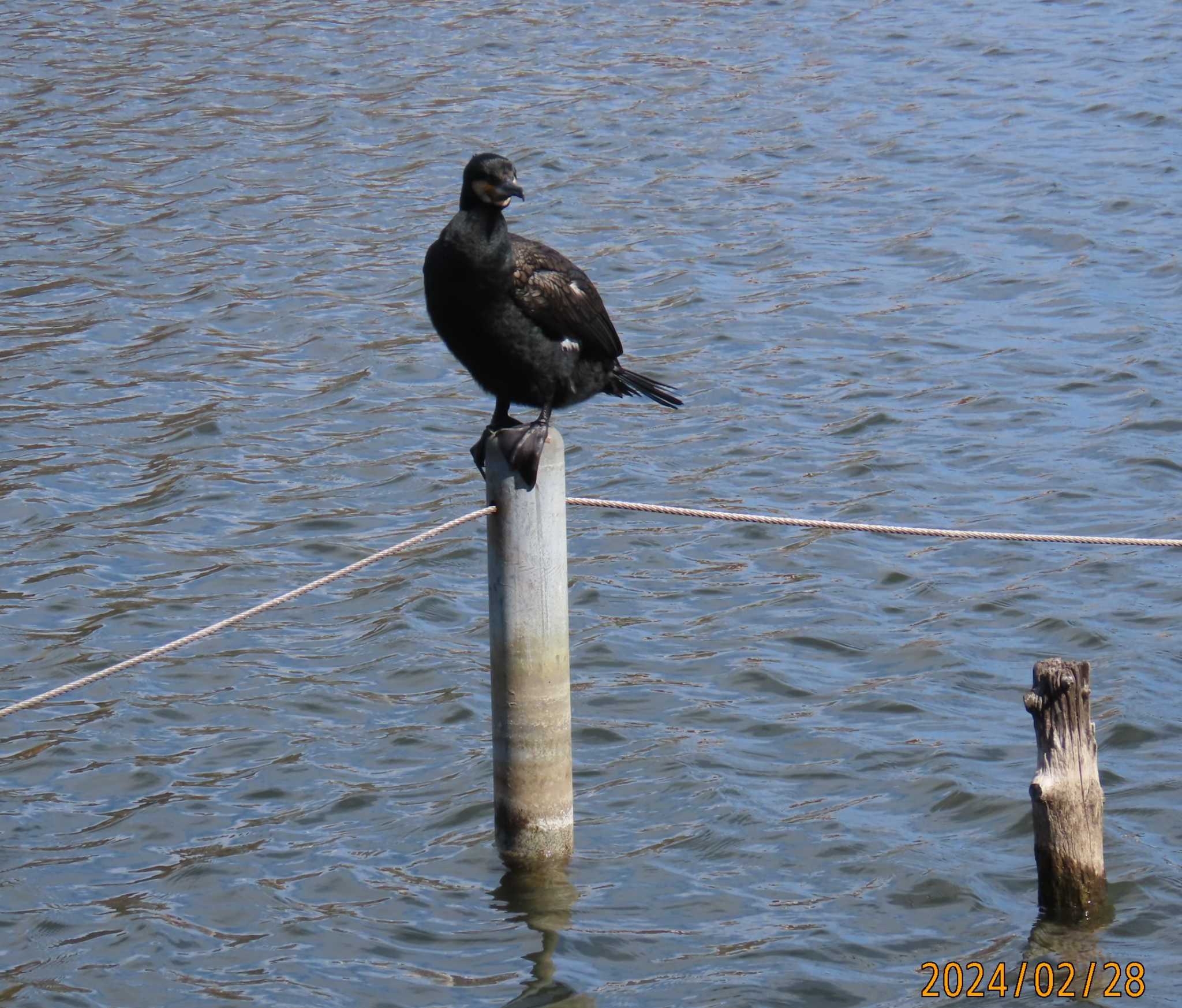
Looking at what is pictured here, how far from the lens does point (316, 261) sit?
11180mm

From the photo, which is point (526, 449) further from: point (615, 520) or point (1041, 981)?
point (615, 520)

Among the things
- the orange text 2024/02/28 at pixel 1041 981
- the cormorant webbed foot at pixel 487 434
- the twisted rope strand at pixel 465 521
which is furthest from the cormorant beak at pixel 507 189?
the orange text 2024/02/28 at pixel 1041 981

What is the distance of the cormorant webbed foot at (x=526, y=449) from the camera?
4422mm

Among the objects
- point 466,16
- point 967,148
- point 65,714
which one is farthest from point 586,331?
point 466,16

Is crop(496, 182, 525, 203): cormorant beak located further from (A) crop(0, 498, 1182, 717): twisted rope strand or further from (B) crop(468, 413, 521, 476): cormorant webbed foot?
(A) crop(0, 498, 1182, 717): twisted rope strand

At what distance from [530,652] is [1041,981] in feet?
5.38

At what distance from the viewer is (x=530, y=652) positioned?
4617 mm

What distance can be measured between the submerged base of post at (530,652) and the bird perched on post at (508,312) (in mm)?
96

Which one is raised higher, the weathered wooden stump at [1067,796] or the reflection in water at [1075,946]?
the weathered wooden stump at [1067,796]

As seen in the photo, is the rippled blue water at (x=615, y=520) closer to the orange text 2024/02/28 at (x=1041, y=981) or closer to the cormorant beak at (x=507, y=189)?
the orange text 2024/02/28 at (x=1041, y=981)

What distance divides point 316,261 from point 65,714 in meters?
5.50

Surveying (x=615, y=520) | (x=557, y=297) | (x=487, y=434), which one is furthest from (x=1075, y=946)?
(x=615, y=520)

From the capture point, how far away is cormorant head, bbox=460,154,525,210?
463 cm

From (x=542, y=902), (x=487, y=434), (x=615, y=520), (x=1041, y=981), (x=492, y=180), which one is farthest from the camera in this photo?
(x=615, y=520)
